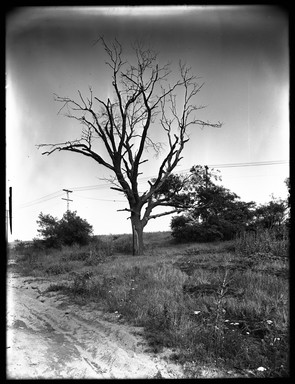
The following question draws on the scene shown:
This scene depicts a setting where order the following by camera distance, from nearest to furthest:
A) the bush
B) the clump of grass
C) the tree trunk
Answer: the clump of grass → the tree trunk → the bush

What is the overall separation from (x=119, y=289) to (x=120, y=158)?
11583mm

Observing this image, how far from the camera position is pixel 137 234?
51.8 ft

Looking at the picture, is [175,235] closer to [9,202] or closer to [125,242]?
[125,242]

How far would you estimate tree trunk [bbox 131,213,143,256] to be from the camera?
15.3 meters

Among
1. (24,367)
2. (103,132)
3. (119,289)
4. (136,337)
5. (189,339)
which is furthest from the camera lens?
(103,132)

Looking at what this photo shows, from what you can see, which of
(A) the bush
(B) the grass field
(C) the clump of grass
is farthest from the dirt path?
(A) the bush

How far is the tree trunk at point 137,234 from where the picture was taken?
1534 cm

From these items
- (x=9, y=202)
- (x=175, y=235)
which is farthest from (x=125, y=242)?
(x=9, y=202)

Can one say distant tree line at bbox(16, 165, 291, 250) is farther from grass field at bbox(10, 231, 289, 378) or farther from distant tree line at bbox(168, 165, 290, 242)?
grass field at bbox(10, 231, 289, 378)

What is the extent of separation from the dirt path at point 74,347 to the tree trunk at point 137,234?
1027 centimetres

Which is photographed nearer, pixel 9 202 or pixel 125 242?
pixel 9 202

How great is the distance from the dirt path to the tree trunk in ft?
33.7

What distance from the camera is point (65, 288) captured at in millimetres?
6617

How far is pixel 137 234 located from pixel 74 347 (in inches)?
491
